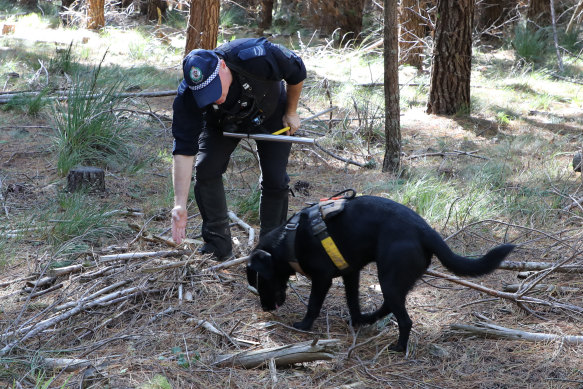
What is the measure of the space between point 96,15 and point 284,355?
42.2 feet

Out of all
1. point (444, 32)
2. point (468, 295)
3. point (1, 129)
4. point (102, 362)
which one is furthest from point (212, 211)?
point (444, 32)

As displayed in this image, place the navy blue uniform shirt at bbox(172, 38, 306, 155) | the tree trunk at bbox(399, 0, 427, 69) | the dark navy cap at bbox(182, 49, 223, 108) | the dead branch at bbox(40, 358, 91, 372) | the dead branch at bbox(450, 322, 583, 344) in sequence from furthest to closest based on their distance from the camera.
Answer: the tree trunk at bbox(399, 0, 427, 69)
the navy blue uniform shirt at bbox(172, 38, 306, 155)
the dark navy cap at bbox(182, 49, 223, 108)
the dead branch at bbox(450, 322, 583, 344)
the dead branch at bbox(40, 358, 91, 372)

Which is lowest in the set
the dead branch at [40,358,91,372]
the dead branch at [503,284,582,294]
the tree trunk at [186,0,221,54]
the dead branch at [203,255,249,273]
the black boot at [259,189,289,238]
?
the dead branch at [40,358,91,372]

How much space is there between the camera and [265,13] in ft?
50.7

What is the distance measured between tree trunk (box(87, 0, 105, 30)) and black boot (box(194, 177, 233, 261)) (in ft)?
37.3

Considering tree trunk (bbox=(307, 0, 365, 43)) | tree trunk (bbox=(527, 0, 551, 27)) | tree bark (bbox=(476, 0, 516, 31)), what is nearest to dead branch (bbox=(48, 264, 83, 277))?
tree trunk (bbox=(307, 0, 365, 43))

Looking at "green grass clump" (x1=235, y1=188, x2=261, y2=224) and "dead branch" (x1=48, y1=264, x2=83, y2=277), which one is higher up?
"green grass clump" (x1=235, y1=188, x2=261, y2=224)

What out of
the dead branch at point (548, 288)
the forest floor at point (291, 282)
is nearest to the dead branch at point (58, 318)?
the forest floor at point (291, 282)

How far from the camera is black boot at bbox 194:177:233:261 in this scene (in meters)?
3.82

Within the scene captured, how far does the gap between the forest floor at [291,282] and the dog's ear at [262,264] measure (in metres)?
0.30

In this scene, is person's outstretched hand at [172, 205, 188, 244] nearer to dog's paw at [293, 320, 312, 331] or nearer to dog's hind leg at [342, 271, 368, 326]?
dog's paw at [293, 320, 312, 331]

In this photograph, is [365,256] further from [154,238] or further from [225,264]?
[154,238]

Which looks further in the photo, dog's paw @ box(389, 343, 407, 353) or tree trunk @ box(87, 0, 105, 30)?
tree trunk @ box(87, 0, 105, 30)

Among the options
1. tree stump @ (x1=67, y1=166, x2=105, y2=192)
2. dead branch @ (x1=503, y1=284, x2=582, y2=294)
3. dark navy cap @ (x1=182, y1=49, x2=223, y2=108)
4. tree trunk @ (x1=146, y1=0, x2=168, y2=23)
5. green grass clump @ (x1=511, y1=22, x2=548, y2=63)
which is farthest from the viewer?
tree trunk @ (x1=146, y1=0, x2=168, y2=23)
